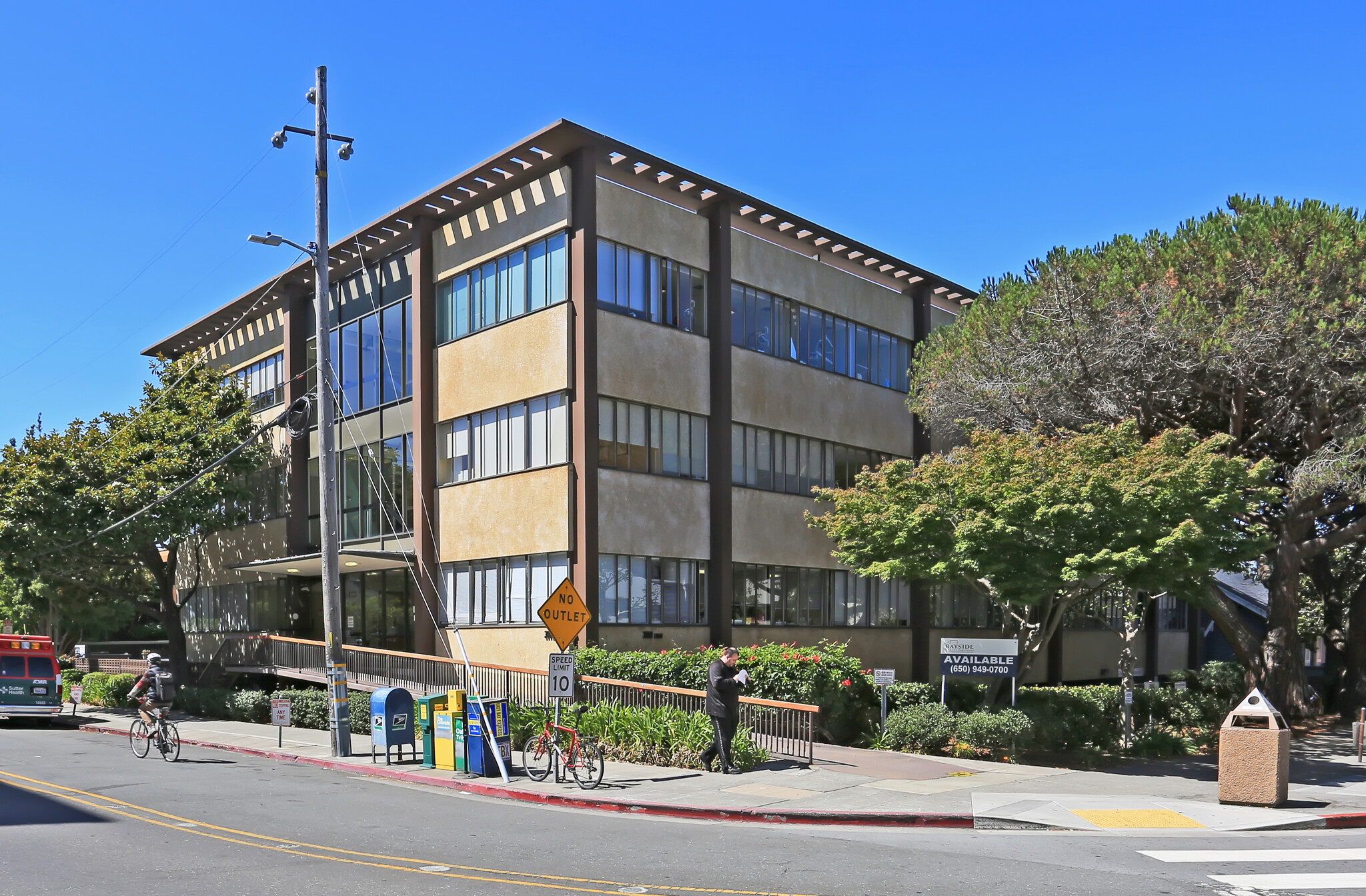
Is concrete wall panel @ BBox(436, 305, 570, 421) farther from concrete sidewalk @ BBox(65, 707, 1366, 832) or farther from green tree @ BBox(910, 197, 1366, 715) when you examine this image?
green tree @ BBox(910, 197, 1366, 715)

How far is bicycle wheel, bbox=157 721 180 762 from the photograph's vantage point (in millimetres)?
20797

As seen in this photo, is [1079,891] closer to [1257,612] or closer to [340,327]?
[340,327]

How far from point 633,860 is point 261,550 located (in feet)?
94.7

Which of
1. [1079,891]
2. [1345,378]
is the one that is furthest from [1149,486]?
[1079,891]

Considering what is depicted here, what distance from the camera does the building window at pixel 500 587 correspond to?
86.3ft

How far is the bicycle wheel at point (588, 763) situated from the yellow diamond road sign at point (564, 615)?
1.42 meters

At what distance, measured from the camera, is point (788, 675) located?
72.2ft

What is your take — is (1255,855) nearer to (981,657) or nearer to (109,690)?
(981,657)

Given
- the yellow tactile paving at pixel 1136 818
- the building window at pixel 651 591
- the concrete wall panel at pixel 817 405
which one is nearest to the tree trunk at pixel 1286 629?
the concrete wall panel at pixel 817 405

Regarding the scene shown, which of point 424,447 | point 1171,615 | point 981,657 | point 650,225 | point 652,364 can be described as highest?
point 650,225

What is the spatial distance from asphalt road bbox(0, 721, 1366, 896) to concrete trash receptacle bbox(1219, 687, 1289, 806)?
1.48 m

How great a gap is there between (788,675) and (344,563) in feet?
45.0

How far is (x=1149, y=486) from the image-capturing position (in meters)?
21.7

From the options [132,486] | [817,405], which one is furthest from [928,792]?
[132,486]
